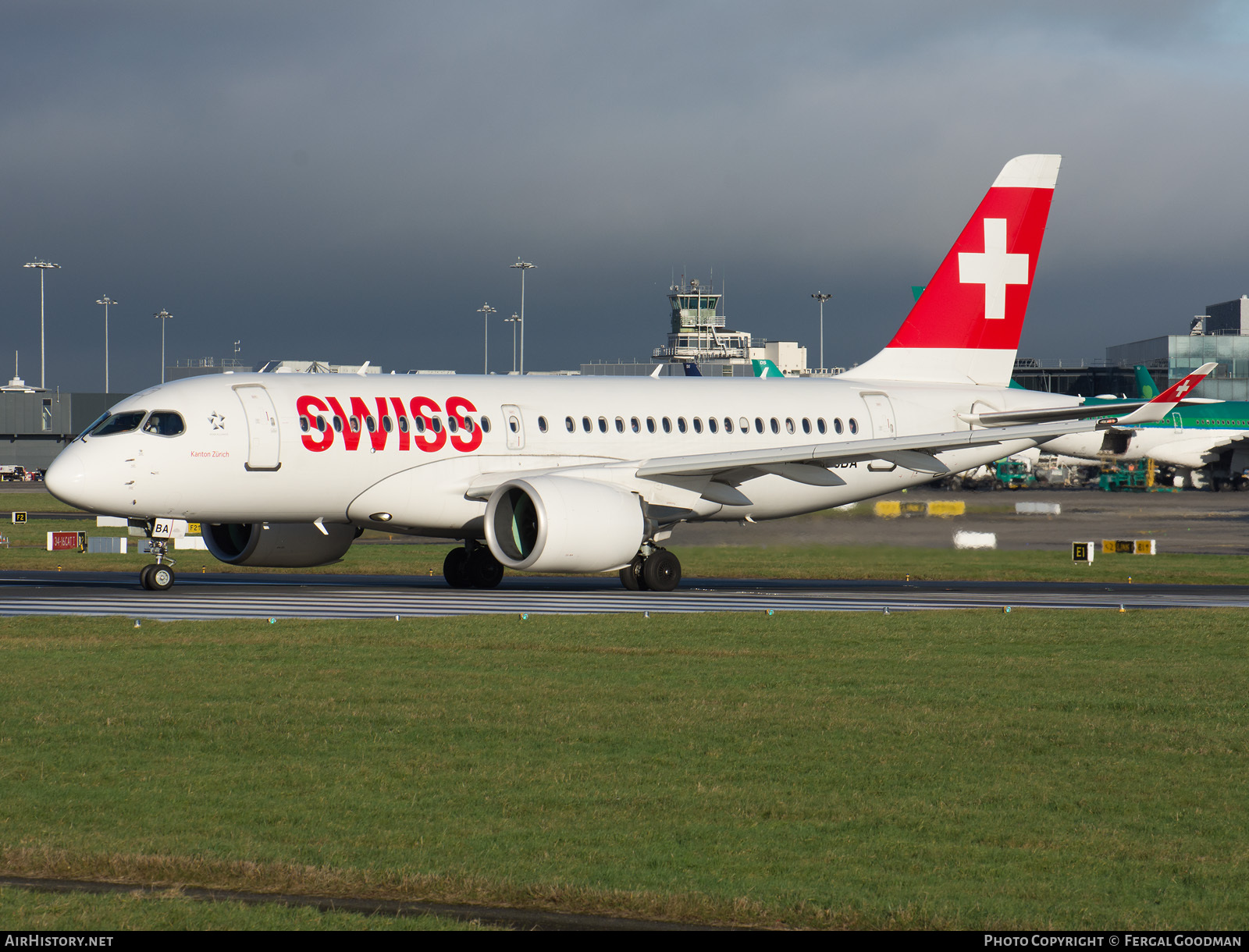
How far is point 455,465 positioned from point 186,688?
14.0 meters

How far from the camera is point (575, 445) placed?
30.4 metres

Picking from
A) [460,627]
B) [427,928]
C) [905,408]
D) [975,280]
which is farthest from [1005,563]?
[427,928]

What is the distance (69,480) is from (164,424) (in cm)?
201

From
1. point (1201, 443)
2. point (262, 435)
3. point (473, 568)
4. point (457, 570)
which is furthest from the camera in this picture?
point (1201, 443)

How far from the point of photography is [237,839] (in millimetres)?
8914

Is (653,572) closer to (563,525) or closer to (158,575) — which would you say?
(563,525)

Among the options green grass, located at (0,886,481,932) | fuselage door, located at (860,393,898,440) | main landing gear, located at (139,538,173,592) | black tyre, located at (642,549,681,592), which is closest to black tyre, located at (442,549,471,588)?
black tyre, located at (642,549,681,592)

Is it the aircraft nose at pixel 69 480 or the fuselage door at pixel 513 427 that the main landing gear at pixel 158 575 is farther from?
the fuselage door at pixel 513 427

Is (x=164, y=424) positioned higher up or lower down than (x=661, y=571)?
higher up

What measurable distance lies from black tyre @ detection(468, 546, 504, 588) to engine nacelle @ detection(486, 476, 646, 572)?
2871 mm

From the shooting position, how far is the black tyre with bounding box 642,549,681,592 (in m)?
29.5

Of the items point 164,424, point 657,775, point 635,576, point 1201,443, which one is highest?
point 1201,443

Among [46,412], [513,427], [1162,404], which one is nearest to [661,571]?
[513,427]

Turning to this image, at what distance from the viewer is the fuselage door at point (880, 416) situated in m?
33.5
